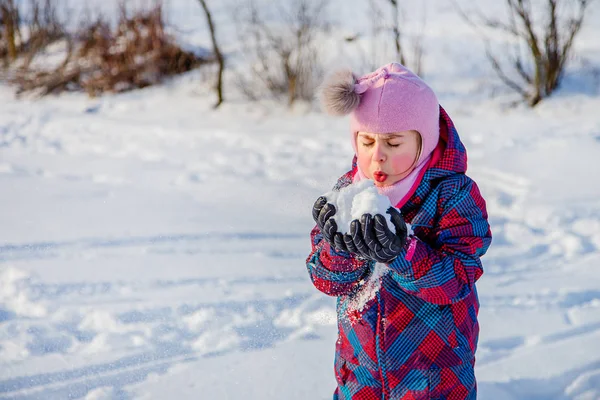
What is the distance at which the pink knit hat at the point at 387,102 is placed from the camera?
1.37 metres

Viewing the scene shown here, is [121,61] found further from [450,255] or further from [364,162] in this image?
[450,255]

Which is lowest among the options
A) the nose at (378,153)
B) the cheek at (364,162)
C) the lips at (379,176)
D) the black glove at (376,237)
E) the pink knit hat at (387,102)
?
the black glove at (376,237)

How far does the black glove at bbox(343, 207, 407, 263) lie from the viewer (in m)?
1.15

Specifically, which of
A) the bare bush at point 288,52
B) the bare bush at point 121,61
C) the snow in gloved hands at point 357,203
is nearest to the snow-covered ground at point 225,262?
the snow in gloved hands at point 357,203

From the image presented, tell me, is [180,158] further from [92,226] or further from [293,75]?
[293,75]

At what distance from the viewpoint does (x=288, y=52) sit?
7.89 metres

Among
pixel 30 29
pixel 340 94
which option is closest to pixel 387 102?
pixel 340 94

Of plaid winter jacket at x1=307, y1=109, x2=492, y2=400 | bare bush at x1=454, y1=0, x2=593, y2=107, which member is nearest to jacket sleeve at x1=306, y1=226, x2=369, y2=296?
plaid winter jacket at x1=307, y1=109, x2=492, y2=400

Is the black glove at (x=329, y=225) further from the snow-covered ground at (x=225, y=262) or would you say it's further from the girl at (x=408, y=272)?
the snow-covered ground at (x=225, y=262)

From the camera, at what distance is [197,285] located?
316cm

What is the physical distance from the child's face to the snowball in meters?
0.12

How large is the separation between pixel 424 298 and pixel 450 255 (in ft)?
0.38

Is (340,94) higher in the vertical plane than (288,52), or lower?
higher

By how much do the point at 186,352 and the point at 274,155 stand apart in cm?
349
